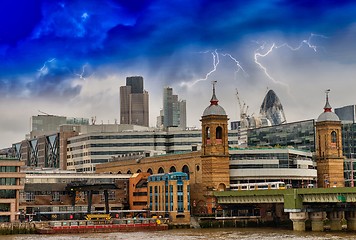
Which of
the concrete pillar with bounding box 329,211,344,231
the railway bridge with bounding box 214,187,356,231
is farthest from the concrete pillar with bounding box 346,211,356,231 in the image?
the concrete pillar with bounding box 329,211,344,231

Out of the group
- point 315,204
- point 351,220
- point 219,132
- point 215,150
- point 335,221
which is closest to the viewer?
point 351,220

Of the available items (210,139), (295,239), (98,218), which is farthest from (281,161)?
(295,239)

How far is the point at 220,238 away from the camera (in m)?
134

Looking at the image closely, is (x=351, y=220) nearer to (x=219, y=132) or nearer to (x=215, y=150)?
(x=215, y=150)

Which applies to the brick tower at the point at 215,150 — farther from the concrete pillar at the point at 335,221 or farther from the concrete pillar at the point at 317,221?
the concrete pillar at the point at 335,221

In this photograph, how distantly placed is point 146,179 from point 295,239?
73.2 meters

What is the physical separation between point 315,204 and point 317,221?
4.46 meters

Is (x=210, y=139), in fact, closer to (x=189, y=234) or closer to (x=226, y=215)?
(x=226, y=215)

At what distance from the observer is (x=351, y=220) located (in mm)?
161000

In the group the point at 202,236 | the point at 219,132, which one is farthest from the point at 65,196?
the point at 202,236

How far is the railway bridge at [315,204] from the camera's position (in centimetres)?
15175

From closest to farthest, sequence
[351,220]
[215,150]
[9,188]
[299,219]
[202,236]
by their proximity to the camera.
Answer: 1. [202,236]
2. [299,219]
3. [351,220]
4. [9,188]
5. [215,150]

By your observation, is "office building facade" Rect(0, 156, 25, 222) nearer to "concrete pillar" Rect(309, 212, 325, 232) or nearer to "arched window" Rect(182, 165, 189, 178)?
"arched window" Rect(182, 165, 189, 178)

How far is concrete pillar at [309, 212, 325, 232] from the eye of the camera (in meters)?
159
